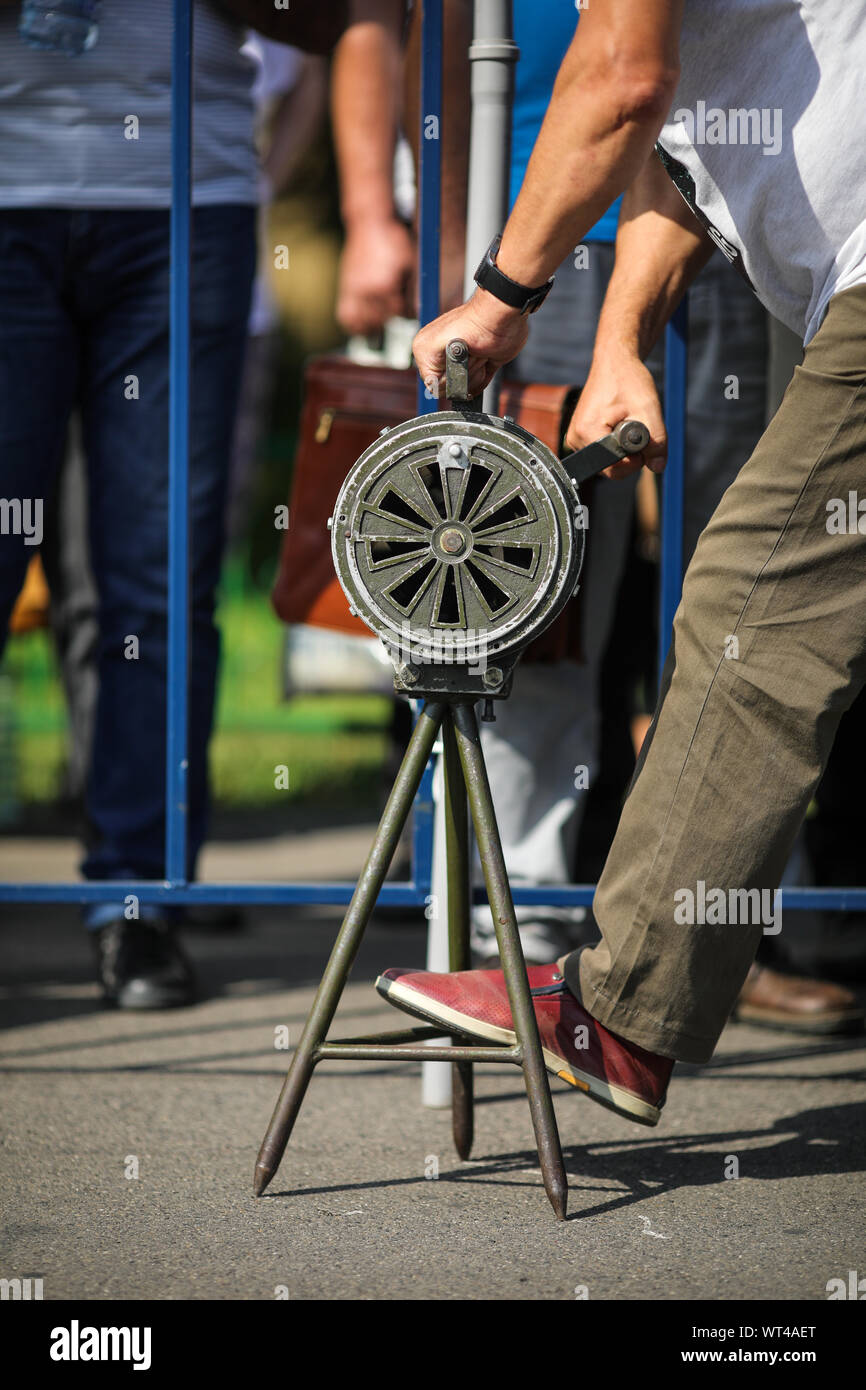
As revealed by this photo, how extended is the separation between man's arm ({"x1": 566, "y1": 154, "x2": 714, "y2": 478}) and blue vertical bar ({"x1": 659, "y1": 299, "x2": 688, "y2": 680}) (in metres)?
0.21

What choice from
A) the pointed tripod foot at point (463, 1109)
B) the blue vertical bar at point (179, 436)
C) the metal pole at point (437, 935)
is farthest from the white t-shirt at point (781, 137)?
the pointed tripod foot at point (463, 1109)

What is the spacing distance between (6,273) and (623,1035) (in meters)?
1.92

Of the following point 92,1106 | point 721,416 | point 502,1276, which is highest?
point 721,416

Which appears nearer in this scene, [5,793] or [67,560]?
[67,560]

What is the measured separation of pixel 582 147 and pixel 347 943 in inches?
41.3

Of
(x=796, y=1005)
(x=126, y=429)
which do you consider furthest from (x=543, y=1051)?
(x=126, y=429)

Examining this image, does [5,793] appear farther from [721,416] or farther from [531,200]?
[531,200]

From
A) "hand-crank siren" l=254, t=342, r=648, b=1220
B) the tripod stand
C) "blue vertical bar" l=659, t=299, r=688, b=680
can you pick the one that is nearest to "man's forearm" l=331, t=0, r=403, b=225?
"blue vertical bar" l=659, t=299, r=688, b=680

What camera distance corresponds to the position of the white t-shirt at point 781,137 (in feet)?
6.81

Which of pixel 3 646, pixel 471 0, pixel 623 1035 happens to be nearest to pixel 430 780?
pixel 623 1035

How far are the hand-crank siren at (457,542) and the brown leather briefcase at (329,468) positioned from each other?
731 millimetres

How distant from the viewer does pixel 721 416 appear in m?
3.19

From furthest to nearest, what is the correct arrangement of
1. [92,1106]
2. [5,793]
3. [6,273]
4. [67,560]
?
1. [5,793]
2. [67,560]
3. [6,273]
4. [92,1106]

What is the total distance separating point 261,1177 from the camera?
215cm
